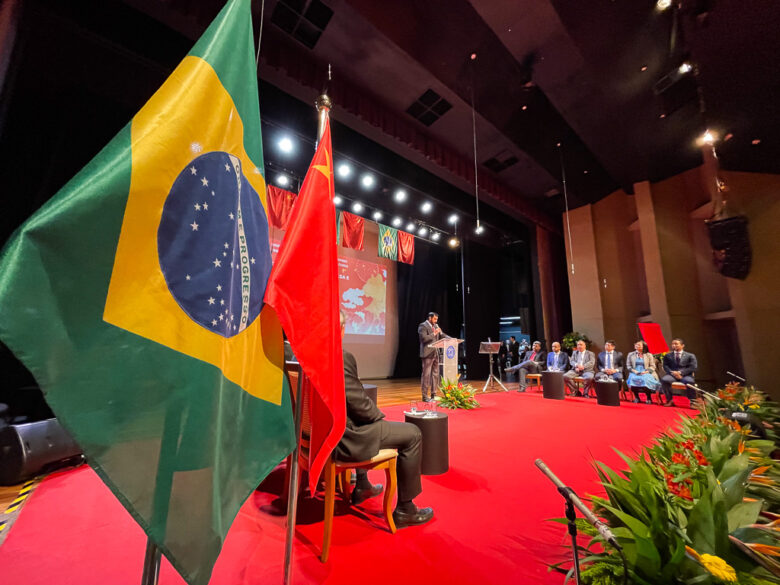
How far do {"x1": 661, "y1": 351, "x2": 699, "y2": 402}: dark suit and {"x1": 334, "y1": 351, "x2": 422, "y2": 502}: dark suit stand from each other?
6325 mm

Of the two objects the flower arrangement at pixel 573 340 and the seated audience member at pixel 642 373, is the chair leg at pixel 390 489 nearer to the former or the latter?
the seated audience member at pixel 642 373

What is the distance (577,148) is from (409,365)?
7965 millimetres

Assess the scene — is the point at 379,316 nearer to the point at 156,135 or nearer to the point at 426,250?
the point at 426,250

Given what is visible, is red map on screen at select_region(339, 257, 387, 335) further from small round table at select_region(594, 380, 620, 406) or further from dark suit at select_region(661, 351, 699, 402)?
dark suit at select_region(661, 351, 699, 402)

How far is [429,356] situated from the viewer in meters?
6.09

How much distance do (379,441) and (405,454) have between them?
0.78 feet

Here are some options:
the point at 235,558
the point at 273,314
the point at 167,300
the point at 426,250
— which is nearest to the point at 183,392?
the point at 167,300

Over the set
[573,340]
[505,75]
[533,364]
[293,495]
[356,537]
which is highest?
[505,75]

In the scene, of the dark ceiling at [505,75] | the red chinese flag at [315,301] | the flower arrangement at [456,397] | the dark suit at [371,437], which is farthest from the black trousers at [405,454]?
the dark ceiling at [505,75]

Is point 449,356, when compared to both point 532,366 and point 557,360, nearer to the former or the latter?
point 557,360

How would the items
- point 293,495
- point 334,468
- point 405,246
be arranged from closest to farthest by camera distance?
point 293,495, point 334,468, point 405,246

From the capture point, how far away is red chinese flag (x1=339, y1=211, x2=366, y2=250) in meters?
7.41

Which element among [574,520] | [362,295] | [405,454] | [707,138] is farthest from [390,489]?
[707,138]

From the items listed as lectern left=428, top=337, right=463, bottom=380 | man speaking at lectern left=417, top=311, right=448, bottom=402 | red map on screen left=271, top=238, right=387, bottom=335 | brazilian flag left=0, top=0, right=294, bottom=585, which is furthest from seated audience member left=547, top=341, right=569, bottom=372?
brazilian flag left=0, top=0, right=294, bottom=585
